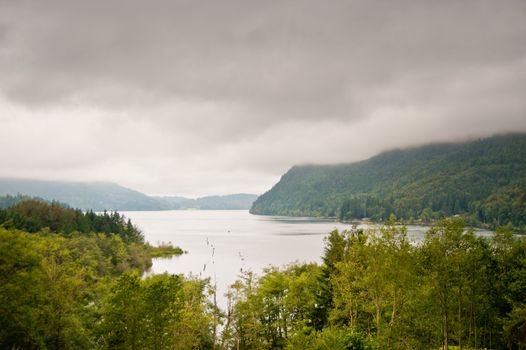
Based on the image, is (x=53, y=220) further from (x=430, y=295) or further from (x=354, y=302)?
(x=430, y=295)

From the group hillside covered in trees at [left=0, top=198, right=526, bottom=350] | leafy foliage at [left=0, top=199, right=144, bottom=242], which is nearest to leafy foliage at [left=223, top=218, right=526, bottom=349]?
hillside covered in trees at [left=0, top=198, right=526, bottom=350]

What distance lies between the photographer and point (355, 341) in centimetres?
3136

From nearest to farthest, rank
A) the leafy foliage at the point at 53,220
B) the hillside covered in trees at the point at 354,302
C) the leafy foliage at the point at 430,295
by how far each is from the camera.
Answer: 1. the hillside covered in trees at the point at 354,302
2. the leafy foliage at the point at 430,295
3. the leafy foliage at the point at 53,220

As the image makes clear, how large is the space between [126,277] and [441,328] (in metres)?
23.7

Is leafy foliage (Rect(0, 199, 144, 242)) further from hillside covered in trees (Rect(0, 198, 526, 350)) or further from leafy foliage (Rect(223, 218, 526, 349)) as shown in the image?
leafy foliage (Rect(223, 218, 526, 349))

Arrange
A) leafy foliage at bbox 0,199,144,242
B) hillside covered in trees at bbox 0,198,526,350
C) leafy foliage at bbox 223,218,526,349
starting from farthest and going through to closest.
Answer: leafy foliage at bbox 0,199,144,242
leafy foliage at bbox 223,218,526,349
hillside covered in trees at bbox 0,198,526,350

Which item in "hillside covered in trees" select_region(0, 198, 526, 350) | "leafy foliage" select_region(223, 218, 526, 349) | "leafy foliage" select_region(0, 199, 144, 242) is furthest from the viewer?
"leafy foliage" select_region(0, 199, 144, 242)

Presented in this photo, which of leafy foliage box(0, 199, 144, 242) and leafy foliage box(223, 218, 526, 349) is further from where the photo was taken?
leafy foliage box(0, 199, 144, 242)

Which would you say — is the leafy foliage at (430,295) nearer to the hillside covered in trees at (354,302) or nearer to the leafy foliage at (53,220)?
the hillside covered in trees at (354,302)

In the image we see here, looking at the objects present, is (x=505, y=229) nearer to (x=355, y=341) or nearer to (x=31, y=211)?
(x=355, y=341)

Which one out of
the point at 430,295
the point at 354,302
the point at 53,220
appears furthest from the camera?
the point at 53,220

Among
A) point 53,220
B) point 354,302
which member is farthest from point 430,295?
point 53,220

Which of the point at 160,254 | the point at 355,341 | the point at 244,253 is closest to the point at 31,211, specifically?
the point at 160,254

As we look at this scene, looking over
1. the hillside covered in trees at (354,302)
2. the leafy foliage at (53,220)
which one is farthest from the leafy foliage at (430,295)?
the leafy foliage at (53,220)
